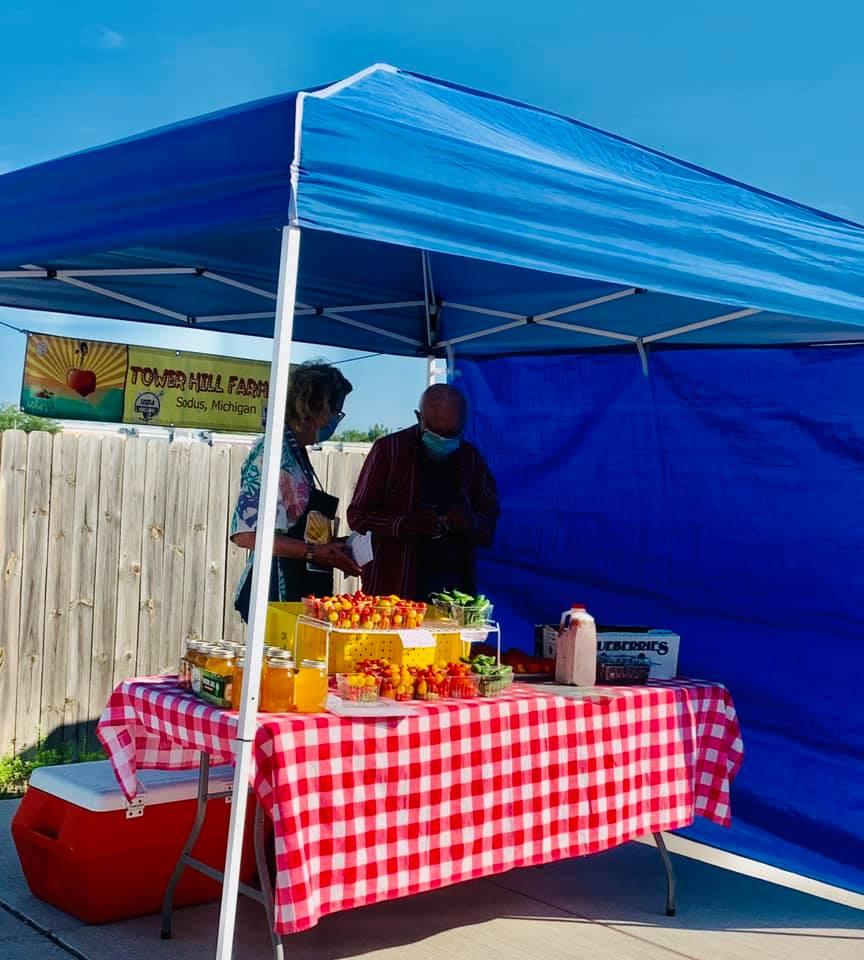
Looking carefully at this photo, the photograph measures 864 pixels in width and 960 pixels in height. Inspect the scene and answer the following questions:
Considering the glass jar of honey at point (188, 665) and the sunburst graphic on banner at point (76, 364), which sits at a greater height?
the sunburst graphic on banner at point (76, 364)

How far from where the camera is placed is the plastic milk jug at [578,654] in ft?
13.8

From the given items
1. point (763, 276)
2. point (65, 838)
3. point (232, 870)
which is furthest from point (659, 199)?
point (65, 838)

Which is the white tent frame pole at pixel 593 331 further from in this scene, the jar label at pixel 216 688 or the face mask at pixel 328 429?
the jar label at pixel 216 688

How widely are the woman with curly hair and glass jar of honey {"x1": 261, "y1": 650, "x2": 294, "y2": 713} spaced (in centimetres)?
138

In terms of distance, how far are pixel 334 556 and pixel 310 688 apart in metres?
1.40

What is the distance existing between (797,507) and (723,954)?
1.79 meters

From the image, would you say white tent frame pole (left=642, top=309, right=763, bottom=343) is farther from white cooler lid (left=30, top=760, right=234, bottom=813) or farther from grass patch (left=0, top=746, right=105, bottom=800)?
grass patch (left=0, top=746, right=105, bottom=800)

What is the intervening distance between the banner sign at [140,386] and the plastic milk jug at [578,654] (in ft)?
7.04

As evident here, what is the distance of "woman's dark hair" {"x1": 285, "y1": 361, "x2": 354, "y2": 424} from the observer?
4.90 meters

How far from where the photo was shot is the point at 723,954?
159 inches

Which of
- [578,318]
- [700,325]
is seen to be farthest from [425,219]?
[578,318]

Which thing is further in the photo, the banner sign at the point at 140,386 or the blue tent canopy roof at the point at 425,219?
the banner sign at the point at 140,386

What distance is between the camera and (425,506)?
17.0ft

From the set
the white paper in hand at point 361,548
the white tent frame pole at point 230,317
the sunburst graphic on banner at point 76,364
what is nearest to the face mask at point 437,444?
the white paper in hand at point 361,548
